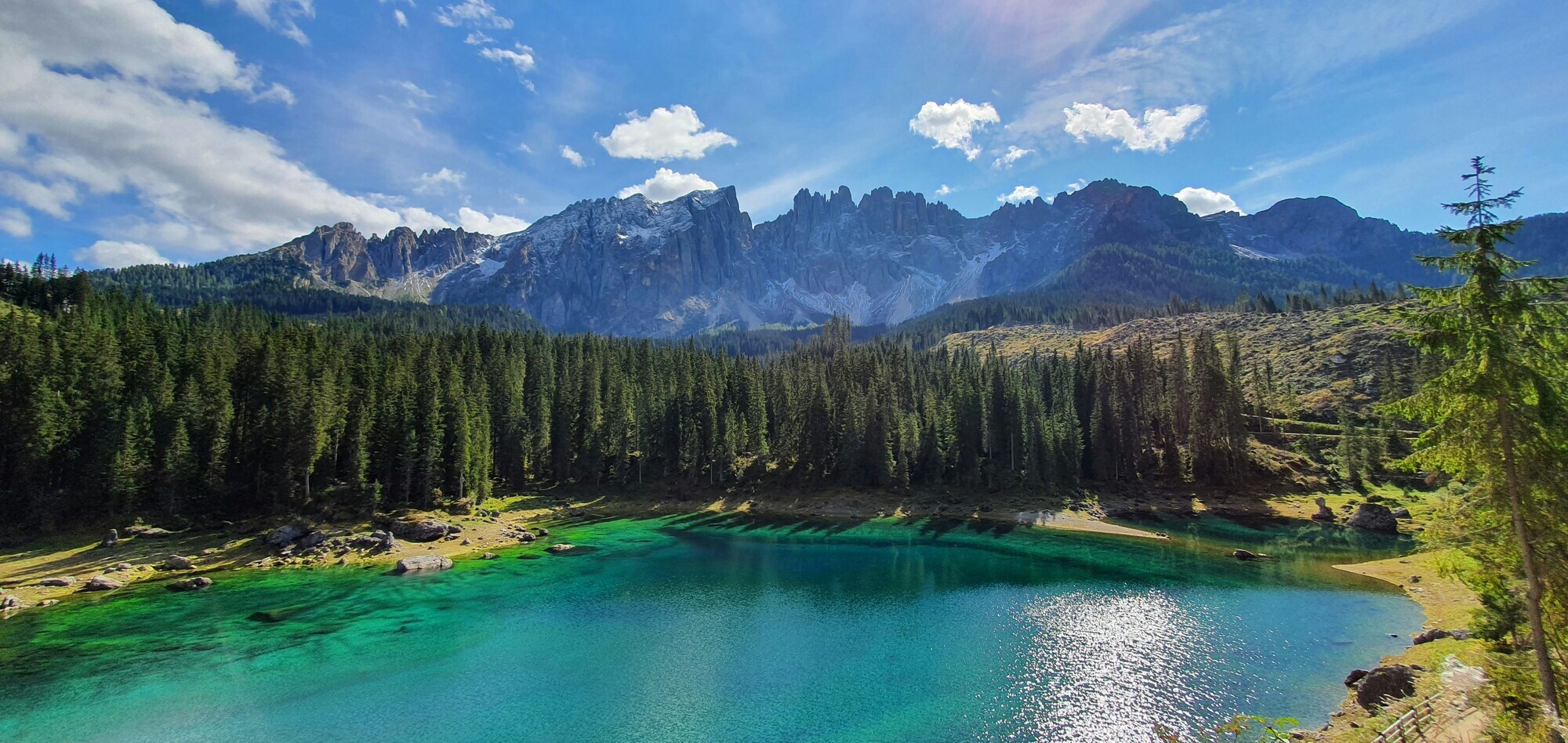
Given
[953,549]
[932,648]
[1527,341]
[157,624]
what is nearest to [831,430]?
[953,549]

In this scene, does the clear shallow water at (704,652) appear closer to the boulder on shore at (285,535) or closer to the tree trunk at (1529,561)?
the boulder on shore at (285,535)

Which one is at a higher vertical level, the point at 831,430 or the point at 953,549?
the point at 831,430

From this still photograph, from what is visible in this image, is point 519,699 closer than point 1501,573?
No

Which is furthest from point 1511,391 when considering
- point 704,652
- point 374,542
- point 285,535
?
point 285,535

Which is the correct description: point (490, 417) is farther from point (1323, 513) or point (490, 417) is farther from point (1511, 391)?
point (1323, 513)

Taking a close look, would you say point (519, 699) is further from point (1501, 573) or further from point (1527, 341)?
point (1527, 341)

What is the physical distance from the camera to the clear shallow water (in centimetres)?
2947

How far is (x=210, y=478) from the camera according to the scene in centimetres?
6700

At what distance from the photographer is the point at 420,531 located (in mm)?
68500

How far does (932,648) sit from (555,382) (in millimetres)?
93523

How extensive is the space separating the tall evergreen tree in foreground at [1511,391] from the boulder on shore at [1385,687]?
806 centimetres

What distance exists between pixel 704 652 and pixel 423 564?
3506 centimetres

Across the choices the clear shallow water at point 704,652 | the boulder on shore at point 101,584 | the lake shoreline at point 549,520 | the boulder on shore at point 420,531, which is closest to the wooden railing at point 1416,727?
the clear shallow water at point 704,652

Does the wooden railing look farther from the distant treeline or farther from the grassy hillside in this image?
the grassy hillside
